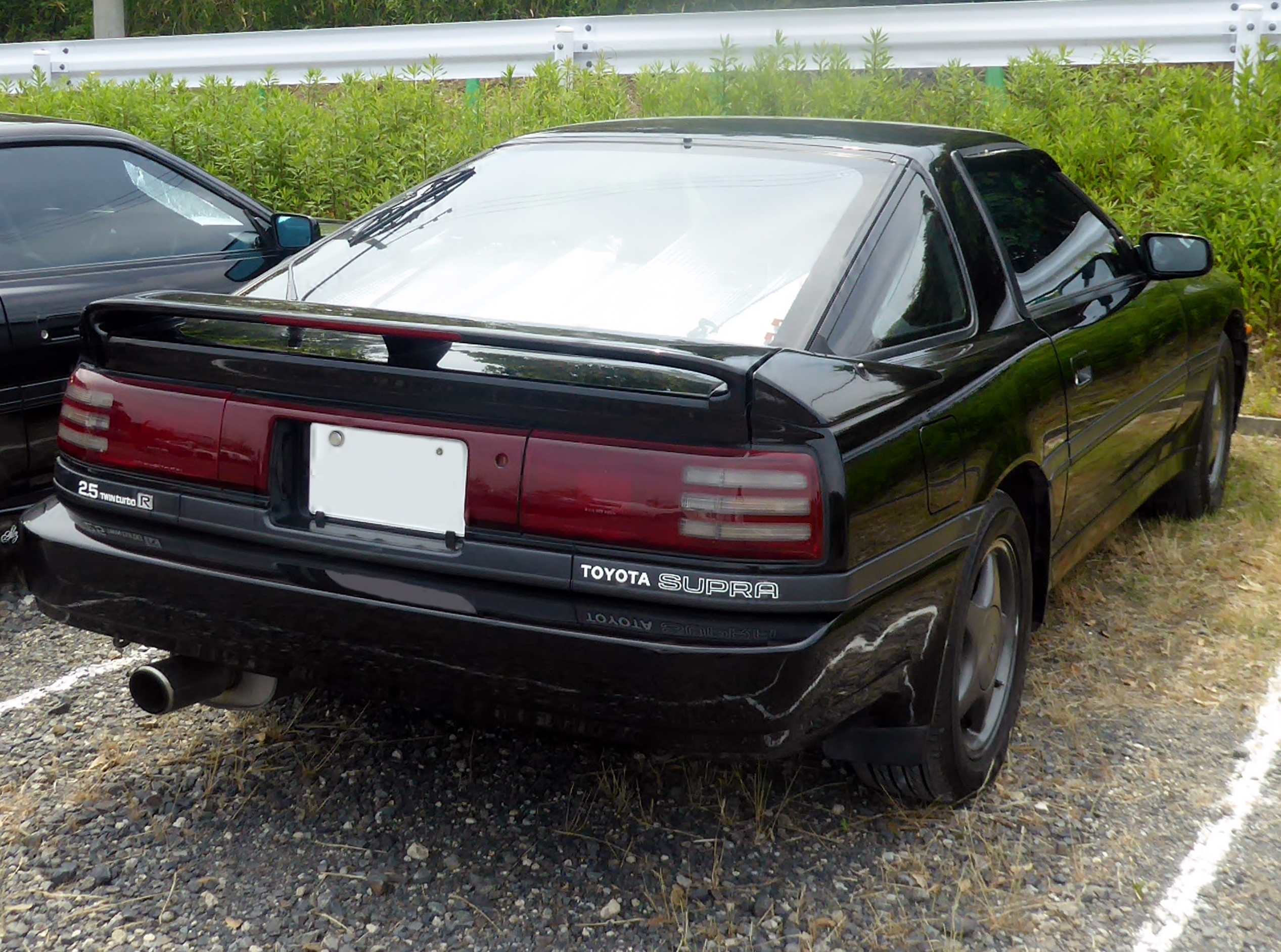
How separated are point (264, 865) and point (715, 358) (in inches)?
54.1

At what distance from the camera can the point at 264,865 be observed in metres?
2.70

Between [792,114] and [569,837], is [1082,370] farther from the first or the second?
[792,114]

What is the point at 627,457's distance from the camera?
7.44 ft

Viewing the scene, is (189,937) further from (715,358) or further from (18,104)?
(18,104)

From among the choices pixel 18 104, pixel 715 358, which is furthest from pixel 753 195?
pixel 18 104

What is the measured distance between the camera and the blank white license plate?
7.76ft

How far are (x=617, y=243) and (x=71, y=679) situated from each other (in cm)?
192

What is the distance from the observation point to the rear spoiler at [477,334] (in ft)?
7.31

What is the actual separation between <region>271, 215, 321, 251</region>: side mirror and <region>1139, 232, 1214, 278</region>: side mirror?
8.91 feet

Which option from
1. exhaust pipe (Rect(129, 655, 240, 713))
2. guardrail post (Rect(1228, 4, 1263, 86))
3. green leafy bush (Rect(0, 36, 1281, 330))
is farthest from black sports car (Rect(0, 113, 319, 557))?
guardrail post (Rect(1228, 4, 1263, 86))

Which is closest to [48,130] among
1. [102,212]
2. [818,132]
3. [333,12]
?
[102,212]

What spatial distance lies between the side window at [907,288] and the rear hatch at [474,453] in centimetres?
40

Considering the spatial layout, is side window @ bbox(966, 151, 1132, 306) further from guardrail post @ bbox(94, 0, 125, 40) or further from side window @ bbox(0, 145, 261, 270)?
guardrail post @ bbox(94, 0, 125, 40)

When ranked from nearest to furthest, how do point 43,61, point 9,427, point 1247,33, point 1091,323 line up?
point 1091,323 → point 9,427 → point 1247,33 → point 43,61
